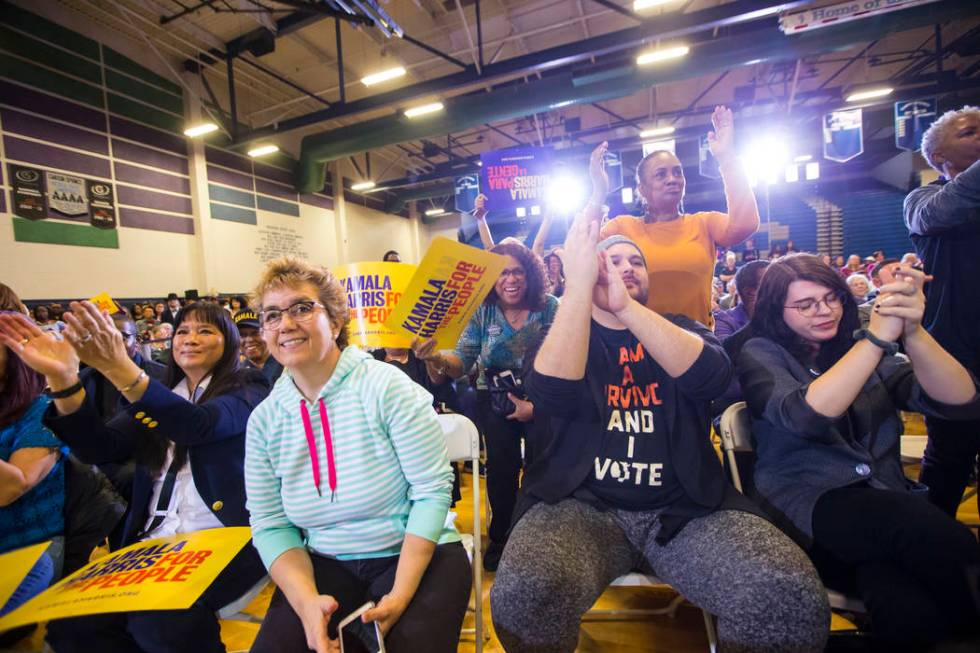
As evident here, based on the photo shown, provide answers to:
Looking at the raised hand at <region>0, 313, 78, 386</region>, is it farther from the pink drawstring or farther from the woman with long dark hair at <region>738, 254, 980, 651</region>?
the woman with long dark hair at <region>738, 254, 980, 651</region>

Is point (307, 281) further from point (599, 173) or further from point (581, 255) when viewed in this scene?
point (599, 173)

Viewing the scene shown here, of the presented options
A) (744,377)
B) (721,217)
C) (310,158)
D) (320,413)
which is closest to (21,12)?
(310,158)

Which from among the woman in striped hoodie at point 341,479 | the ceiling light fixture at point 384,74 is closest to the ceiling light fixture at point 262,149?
the ceiling light fixture at point 384,74

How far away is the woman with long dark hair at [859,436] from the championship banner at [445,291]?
1031 mm

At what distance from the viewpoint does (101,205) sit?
7.09 meters

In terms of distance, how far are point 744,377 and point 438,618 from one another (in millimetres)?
1253

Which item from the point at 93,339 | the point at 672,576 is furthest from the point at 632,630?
the point at 93,339

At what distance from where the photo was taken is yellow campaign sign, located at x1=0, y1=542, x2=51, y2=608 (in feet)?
3.77

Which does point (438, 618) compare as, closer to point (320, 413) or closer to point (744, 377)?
point (320, 413)

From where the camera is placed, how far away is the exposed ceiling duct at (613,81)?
6.11 meters

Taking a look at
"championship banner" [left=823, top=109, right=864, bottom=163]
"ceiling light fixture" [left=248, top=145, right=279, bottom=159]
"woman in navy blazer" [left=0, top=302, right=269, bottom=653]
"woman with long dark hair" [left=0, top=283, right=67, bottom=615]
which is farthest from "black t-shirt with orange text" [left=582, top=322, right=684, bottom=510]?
"championship banner" [left=823, top=109, right=864, bottom=163]

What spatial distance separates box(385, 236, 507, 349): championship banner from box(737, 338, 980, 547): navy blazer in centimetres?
103

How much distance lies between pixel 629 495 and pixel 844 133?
9.94 meters

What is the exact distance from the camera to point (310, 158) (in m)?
9.95
